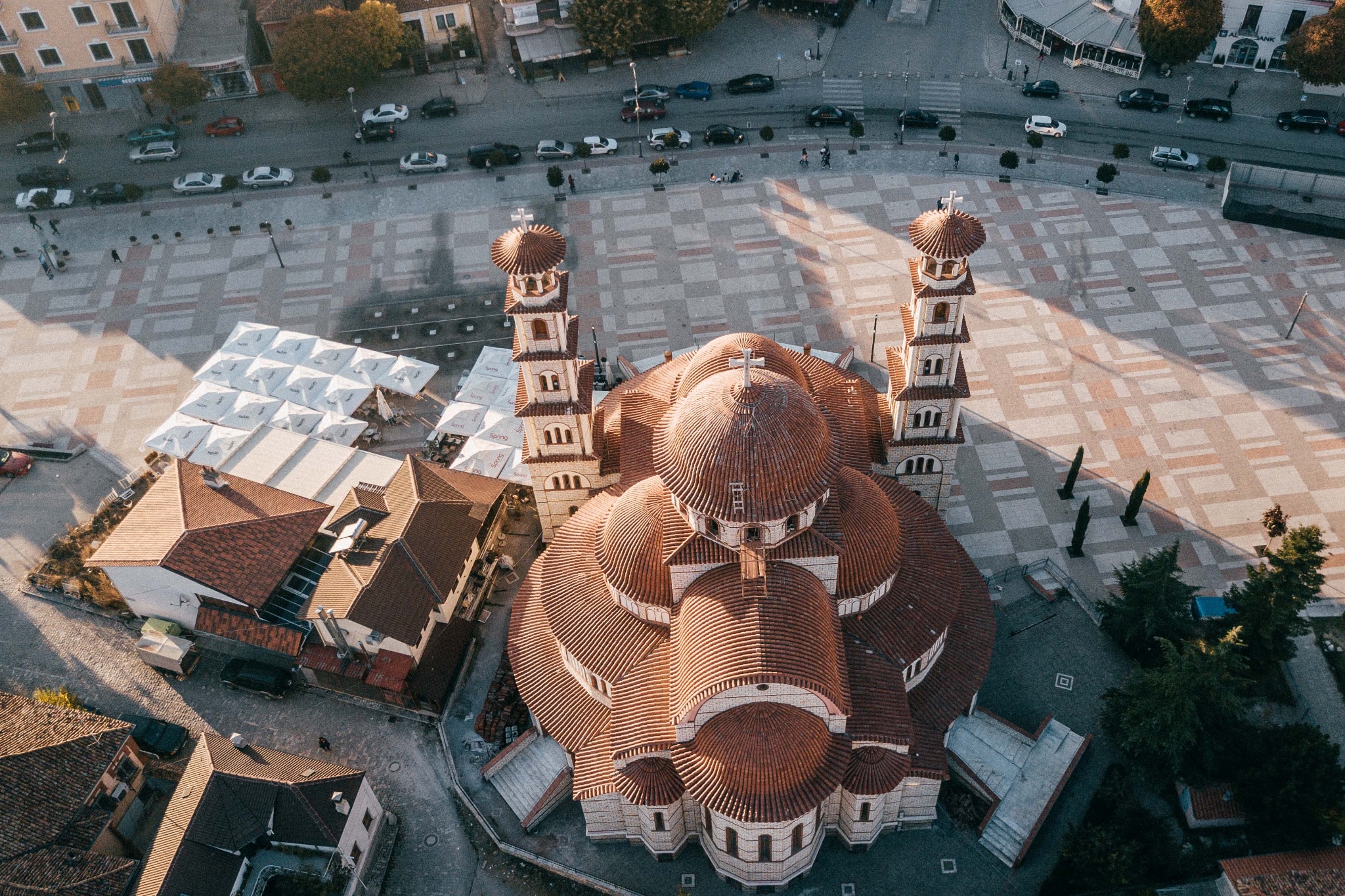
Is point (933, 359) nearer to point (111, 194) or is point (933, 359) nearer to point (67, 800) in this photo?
point (67, 800)

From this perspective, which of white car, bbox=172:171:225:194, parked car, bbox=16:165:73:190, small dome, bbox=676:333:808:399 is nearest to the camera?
small dome, bbox=676:333:808:399

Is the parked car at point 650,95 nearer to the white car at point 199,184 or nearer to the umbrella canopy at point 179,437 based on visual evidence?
the white car at point 199,184

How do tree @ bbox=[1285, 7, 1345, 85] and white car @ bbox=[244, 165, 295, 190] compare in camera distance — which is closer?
tree @ bbox=[1285, 7, 1345, 85]

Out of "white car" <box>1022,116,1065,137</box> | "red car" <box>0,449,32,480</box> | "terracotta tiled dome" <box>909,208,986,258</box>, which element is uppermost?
"terracotta tiled dome" <box>909,208,986,258</box>

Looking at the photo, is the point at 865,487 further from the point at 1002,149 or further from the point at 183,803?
the point at 1002,149

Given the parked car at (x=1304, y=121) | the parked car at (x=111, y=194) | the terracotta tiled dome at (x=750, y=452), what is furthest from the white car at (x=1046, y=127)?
the parked car at (x=111, y=194)

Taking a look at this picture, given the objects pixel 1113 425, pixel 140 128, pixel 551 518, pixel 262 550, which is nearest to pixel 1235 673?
pixel 1113 425

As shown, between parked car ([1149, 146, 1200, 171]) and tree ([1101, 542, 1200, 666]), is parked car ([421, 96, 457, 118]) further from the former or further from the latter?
tree ([1101, 542, 1200, 666])

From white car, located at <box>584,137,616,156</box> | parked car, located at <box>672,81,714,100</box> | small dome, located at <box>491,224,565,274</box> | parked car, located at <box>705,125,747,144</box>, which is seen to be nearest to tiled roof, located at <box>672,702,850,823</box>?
small dome, located at <box>491,224,565,274</box>
